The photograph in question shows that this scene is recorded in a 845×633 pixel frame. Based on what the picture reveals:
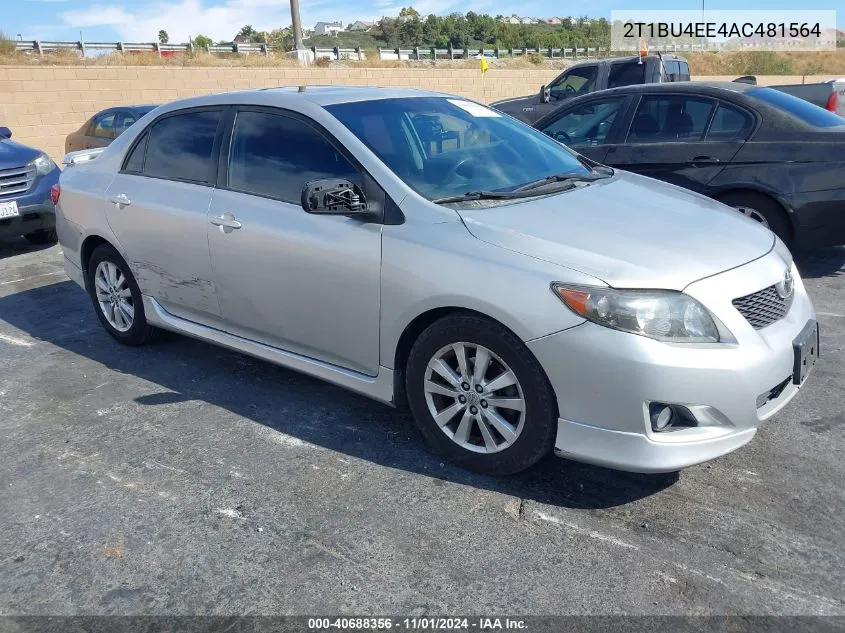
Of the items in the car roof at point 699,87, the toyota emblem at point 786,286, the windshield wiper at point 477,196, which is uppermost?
the car roof at point 699,87

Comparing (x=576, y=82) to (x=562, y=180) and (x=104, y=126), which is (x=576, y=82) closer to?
(x=104, y=126)

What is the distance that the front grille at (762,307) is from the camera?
3.06 meters

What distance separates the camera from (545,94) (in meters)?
13.1

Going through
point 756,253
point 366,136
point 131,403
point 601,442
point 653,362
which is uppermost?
point 366,136

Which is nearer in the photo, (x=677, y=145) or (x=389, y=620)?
(x=389, y=620)

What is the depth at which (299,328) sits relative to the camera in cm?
388

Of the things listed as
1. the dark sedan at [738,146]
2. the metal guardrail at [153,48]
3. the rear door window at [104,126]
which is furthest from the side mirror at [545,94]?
the metal guardrail at [153,48]

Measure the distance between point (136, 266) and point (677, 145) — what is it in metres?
4.40

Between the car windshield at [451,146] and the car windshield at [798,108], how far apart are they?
2660mm

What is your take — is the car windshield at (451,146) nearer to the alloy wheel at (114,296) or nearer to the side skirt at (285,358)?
the side skirt at (285,358)

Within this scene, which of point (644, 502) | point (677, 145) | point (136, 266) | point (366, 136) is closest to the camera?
point (644, 502)

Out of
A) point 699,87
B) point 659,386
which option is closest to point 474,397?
point 659,386

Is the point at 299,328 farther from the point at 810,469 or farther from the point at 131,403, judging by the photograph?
the point at 810,469

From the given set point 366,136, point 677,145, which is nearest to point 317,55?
point 677,145
